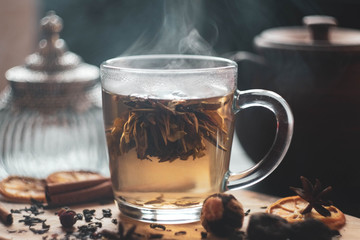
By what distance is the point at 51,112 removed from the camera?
172cm

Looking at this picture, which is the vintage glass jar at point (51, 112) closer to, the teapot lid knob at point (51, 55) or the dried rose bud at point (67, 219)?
the teapot lid knob at point (51, 55)

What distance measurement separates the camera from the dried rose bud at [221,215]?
3.59ft

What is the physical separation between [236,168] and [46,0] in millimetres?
1929

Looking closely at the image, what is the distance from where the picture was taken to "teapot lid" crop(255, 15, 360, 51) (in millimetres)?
1444

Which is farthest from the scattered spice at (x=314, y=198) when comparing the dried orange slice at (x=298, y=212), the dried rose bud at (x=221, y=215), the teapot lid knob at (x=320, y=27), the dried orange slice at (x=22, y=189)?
the dried orange slice at (x=22, y=189)

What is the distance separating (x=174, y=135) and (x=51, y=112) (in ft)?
2.42

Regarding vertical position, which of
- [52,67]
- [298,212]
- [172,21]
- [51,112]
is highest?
Answer: [172,21]

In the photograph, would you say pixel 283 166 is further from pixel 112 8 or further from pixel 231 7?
pixel 112 8

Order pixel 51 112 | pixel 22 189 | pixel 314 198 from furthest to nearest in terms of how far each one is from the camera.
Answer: pixel 51 112 → pixel 22 189 → pixel 314 198

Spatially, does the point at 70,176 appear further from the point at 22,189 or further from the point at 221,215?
the point at 221,215

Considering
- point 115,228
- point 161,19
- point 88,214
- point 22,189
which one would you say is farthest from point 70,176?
point 161,19

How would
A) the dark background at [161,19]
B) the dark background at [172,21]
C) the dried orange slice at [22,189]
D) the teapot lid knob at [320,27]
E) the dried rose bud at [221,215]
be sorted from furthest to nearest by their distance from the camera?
the dark background at [161,19]
the dark background at [172,21]
the teapot lid knob at [320,27]
the dried orange slice at [22,189]
the dried rose bud at [221,215]

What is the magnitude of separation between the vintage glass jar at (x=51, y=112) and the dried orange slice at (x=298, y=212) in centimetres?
71

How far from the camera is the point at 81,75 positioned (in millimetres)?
1760
